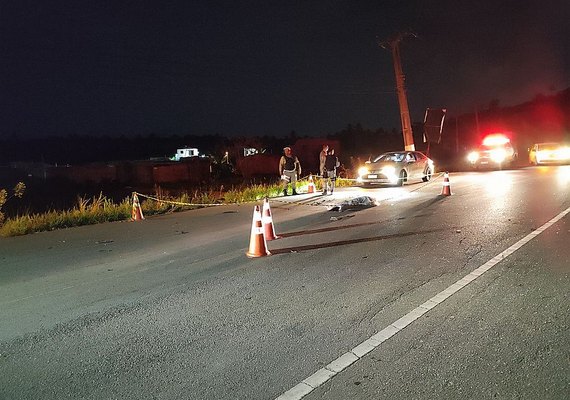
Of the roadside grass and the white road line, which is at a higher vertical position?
the roadside grass

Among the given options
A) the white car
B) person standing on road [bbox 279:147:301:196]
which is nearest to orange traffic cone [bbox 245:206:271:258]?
person standing on road [bbox 279:147:301:196]

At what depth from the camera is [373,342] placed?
4410 mm

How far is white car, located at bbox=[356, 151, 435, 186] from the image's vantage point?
2036cm

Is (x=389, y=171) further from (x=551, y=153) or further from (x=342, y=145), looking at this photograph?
(x=342, y=145)

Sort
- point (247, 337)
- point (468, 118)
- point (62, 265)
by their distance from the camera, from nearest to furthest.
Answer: point (247, 337), point (62, 265), point (468, 118)

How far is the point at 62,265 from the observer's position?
831cm

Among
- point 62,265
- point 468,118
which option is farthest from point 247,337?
point 468,118

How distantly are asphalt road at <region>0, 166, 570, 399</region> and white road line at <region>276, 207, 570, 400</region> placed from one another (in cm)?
2

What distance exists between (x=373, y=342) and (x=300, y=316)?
40.0 inches

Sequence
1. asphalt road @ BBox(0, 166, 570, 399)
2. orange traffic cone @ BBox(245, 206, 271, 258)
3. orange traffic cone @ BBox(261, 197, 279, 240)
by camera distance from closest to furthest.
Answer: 1. asphalt road @ BBox(0, 166, 570, 399)
2. orange traffic cone @ BBox(245, 206, 271, 258)
3. orange traffic cone @ BBox(261, 197, 279, 240)

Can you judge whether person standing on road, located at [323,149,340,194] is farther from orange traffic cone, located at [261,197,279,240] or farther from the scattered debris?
orange traffic cone, located at [261,197,279,240]

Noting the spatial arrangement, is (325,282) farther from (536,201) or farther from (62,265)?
(536,201)

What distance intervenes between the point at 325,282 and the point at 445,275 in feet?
5.35

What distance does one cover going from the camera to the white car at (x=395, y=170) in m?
20.4
